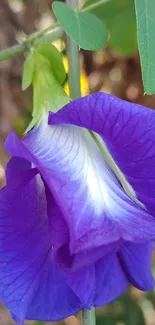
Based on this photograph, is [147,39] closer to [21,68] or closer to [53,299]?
[53,299]

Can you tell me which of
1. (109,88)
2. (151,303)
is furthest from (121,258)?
(109,88)

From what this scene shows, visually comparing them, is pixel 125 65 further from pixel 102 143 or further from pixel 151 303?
pixel 102 143

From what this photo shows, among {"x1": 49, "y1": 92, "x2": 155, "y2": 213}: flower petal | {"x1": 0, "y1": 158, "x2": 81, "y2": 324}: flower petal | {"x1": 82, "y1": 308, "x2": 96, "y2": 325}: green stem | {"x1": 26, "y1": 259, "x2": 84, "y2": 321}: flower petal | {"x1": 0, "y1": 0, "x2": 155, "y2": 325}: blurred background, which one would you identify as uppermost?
{"x1": 49, "y1": 92, "x2": 155, "y2": 213}: flower petal

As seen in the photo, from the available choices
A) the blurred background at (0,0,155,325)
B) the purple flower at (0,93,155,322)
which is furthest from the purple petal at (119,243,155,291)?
the blurred background at (0,0,155,325)

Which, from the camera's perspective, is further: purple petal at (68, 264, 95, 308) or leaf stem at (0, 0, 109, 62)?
leaf stem at (0, 0, 109, 62)

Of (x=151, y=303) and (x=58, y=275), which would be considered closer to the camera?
(x=58, y=275)

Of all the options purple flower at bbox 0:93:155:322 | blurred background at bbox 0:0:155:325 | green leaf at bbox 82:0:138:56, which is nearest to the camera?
purple flower at bbox 0:93:155:322

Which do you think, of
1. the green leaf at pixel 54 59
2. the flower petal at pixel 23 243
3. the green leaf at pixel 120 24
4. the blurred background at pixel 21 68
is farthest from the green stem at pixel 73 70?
the blurred background at pixel 21 68

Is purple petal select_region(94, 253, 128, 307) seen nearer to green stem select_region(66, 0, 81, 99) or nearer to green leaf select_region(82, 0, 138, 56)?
green stem select_region(66, 0, 81, 99)
